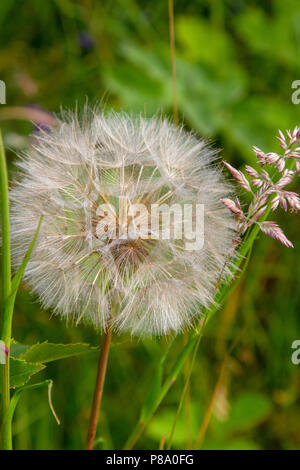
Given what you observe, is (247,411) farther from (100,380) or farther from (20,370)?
(20,370)

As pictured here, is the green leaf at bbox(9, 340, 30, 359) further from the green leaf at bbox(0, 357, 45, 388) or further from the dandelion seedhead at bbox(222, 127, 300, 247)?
the dandelion seedhead at bbox(222, 127, 300, 247)

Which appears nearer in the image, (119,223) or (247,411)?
(119,223)

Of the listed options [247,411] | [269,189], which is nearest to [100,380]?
[269,189]

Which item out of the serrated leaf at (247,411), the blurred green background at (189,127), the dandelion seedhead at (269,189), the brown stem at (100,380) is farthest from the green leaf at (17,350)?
the serrated leaf at (247,411)

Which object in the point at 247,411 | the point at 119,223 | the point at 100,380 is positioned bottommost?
the point at 247,411

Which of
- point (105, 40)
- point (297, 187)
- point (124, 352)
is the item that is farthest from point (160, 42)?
point (124, 352)
